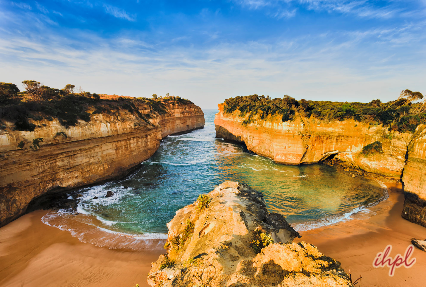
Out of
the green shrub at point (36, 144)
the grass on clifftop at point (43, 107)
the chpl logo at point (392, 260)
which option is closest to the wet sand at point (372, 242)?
the chpl logo at point (392, 260)

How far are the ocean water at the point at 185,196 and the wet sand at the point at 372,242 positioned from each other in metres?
1.06

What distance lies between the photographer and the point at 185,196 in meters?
17.0

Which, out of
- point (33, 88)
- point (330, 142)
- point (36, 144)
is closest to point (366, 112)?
point (330, 142)

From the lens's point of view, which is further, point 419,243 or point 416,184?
point 416,184

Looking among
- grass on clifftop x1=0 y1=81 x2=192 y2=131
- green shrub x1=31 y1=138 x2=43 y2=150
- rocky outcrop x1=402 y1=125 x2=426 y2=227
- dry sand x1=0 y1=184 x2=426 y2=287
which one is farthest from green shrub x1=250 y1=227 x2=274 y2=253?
grass on clifftop x1=0 y1=81 x2=192 y2=131

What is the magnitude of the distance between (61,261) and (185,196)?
930 centimetres

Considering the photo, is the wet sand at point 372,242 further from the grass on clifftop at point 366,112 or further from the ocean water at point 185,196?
the grass on clifftop at point 366,112

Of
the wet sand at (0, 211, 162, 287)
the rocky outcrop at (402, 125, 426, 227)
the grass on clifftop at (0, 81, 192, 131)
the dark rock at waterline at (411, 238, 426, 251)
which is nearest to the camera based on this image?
the wet sand at (0, 211, 162, 287)

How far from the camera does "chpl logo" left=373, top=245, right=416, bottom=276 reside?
9.58 metres

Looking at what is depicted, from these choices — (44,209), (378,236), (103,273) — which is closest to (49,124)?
(44,209)

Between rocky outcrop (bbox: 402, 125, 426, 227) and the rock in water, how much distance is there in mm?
11606

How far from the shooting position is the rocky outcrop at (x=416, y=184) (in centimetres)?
1317

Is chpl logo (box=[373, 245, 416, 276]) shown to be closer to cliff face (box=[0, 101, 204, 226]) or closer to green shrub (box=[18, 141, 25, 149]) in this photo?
cliff face (box=[0, 101, 204, 226])

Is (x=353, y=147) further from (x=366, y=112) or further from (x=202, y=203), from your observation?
(x=202, y=203)
